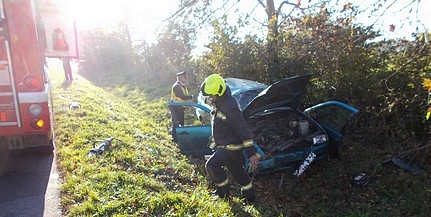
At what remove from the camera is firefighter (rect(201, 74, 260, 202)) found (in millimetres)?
3846

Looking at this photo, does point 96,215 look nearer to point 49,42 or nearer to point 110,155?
point 110,155

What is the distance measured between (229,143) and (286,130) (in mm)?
1864

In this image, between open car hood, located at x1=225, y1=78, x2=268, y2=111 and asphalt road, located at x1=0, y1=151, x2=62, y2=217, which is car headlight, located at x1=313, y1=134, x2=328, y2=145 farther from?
asphalt road, located at x1=0, y1=151, x2=62, y2=217

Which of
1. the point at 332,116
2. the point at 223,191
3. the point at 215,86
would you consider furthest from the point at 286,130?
the point at 215,86

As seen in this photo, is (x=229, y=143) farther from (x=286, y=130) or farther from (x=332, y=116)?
(x=332, y=116)

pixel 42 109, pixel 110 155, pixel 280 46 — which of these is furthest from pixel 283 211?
pixel 280 46

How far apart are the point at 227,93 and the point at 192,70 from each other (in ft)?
39.8

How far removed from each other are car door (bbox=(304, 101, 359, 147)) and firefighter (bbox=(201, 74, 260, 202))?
1.93m

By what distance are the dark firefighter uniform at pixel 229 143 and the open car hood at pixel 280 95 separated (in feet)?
2.37

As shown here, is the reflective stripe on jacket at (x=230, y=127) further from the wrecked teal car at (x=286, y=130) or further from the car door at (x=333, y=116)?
the car door at (x=333, y=116)

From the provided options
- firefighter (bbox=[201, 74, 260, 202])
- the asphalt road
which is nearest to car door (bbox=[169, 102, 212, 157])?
firefighter (bbox=[201, 74, 260, 202])

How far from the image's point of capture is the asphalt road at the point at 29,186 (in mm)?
3482

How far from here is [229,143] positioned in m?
4.03

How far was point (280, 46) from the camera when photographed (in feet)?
28.1
